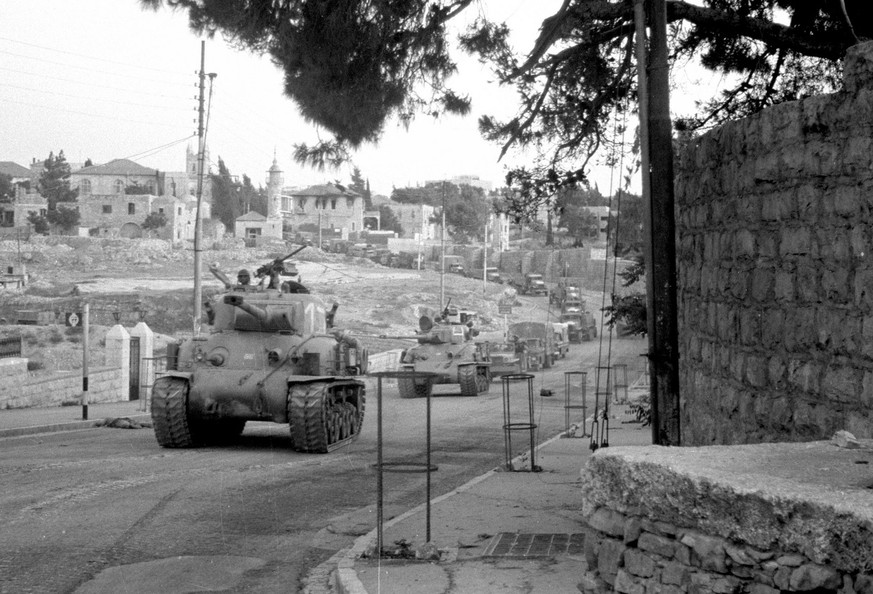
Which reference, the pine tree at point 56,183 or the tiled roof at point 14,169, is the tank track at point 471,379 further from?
the tiled roof at point 14,169

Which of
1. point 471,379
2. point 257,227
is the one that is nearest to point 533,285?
point 257,227

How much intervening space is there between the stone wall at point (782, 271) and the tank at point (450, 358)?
23127 millimetres

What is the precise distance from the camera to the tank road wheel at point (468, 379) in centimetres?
3206

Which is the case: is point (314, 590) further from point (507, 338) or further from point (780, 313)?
point (507, 338)

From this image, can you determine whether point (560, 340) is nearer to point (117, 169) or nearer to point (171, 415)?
point (171, 415)

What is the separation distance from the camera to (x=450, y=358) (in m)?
33.7

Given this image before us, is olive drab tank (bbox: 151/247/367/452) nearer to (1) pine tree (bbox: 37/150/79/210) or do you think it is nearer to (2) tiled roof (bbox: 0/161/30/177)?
(1) pine tree (bbox: 37/150/79/210)

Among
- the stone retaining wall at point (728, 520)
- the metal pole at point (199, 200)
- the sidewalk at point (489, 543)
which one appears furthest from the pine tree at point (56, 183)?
the stone retaining wall at point (728, 520)

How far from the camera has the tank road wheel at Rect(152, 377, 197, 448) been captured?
16.6 metres

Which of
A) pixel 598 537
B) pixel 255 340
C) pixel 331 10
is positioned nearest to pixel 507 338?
pixel 255 340

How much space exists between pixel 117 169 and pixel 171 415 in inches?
3564

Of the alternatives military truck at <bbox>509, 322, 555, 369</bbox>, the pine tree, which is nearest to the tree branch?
military truck at <bbox>509, 322, 555, 369</bbox>

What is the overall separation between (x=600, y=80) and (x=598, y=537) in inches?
269

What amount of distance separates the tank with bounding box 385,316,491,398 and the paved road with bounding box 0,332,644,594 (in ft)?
→ 38.9
